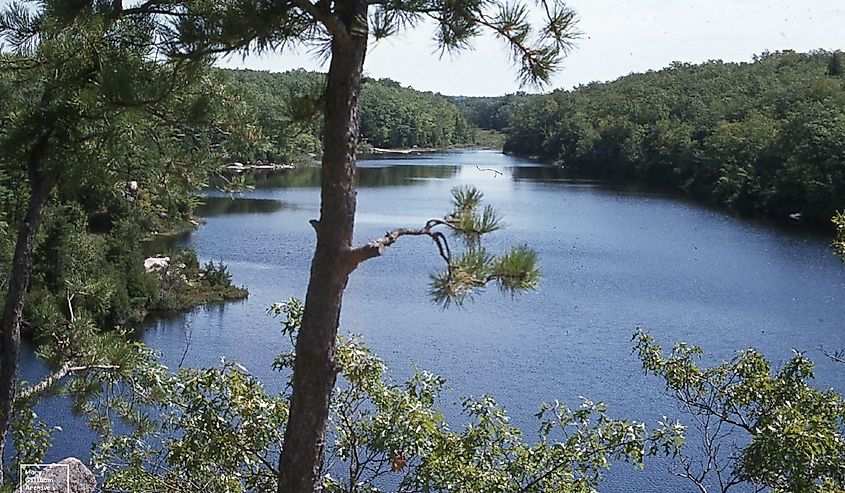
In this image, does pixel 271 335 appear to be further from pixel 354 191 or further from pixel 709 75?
pixel 709 75

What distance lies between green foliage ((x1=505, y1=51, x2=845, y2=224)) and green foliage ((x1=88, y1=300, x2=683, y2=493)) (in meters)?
22.8

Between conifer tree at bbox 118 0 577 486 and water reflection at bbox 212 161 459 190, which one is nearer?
conifer tree at bbox 118 0 577 486

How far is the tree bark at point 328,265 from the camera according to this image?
2035 millimetres

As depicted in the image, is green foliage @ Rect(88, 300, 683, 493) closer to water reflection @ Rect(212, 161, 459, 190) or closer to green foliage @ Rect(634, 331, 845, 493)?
green foliage @ Rect(634, 331, 845, 493)

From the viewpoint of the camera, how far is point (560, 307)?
1537 cm

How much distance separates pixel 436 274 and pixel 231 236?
21559mm

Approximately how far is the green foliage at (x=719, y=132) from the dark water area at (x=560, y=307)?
2.59 meters

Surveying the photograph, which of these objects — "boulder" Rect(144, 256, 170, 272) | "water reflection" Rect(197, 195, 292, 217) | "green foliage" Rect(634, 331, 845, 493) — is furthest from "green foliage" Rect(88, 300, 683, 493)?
"water reflection" Rect(197, 195, 292, 217)

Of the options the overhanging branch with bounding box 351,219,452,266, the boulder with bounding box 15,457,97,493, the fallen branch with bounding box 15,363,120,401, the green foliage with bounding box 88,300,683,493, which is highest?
the overhanging branch with bounding box 351,219,452,266

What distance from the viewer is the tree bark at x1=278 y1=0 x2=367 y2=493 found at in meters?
2.04

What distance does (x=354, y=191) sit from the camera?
2090mm

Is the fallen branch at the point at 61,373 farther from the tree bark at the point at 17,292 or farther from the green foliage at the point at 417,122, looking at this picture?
the green foliage at the point at 417,122

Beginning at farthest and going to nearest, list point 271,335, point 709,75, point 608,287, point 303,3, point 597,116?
1. point 709,75
2. point 597,116
3. point 608,287
4. point 271,335
5. point 303,3

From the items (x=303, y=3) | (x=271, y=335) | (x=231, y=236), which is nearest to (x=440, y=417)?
(x=303, y=3)
